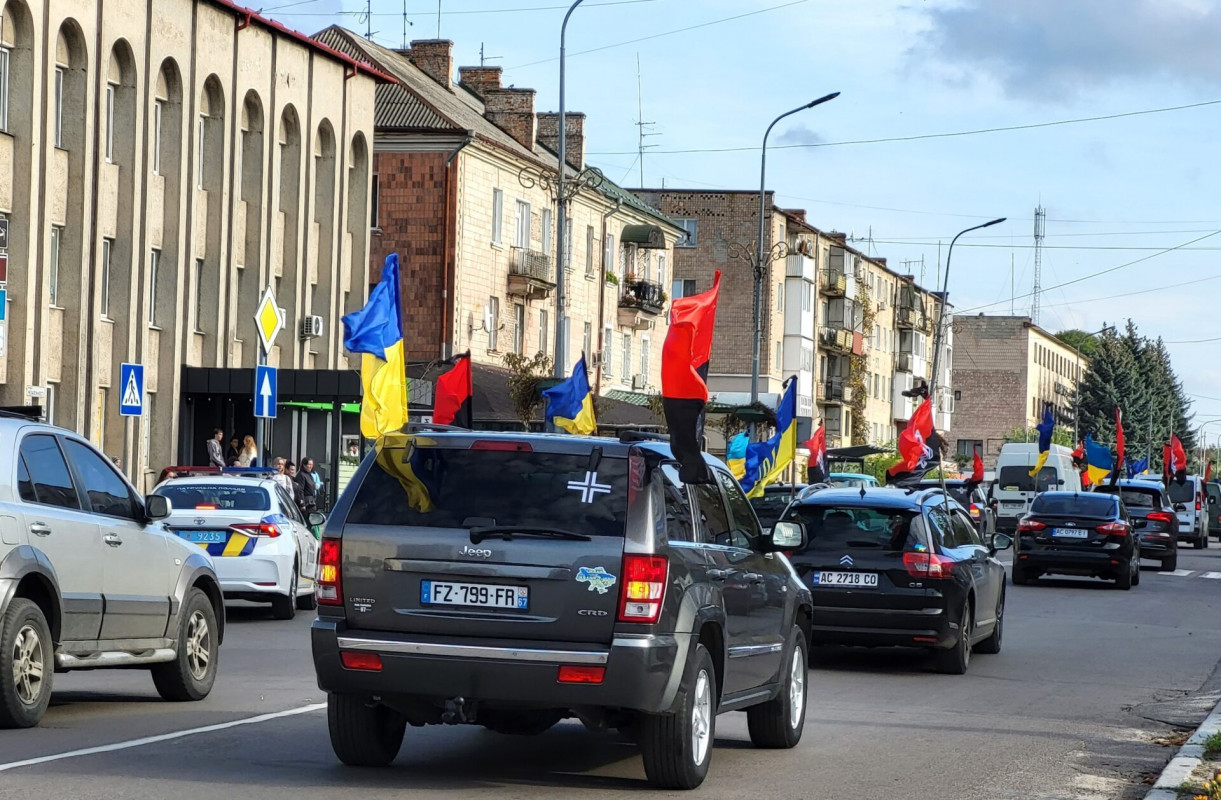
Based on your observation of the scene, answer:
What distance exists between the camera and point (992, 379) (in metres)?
140

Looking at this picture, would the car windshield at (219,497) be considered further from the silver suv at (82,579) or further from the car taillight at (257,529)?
the silver suv at (82,579)

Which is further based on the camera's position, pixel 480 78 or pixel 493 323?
pixel 480 78

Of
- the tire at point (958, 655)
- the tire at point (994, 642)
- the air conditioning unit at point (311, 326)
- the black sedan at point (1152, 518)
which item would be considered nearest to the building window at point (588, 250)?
the air conditioning unit at point (311, 326)

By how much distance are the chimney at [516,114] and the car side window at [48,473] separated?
48365mm

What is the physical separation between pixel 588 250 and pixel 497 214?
7.67 metres

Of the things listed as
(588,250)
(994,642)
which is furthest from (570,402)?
(588,250)

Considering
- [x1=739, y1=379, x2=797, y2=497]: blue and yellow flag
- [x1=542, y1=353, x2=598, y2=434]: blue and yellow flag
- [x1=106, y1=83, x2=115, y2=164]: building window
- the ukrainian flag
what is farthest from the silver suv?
[x1=106, y1=83, x2=115, y2=164]: building window

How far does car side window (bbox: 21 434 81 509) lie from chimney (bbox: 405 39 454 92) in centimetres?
4832

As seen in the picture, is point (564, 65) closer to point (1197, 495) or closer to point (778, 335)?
point (1197, 495)

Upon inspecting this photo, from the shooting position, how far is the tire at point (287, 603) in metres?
20.1

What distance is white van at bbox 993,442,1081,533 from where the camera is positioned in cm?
5581

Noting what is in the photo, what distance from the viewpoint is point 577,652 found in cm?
845

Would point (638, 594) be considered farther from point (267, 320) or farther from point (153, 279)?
point (153, 279)

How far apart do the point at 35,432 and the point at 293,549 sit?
377 inches
